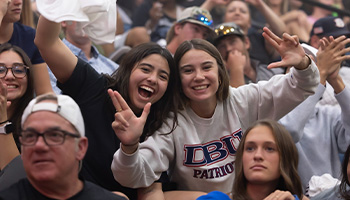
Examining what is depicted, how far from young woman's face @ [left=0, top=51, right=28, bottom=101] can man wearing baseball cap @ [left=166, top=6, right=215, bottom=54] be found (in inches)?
62.4

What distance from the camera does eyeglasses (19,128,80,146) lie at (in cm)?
240

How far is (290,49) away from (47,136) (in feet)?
5.40

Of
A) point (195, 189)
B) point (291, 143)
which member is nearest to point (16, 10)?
point (195, 189)

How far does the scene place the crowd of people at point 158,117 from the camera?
99.1 inches

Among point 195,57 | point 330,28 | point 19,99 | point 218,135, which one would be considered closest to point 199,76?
point 195,57

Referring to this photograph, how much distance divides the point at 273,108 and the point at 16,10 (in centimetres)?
173

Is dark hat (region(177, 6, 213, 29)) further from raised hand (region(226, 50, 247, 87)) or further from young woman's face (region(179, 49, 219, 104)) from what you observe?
young woman's face (region(179, 49, 219, 104))

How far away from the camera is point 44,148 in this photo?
238 centimetres

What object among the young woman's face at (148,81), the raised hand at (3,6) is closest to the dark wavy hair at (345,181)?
the young woman's face at (148,81)

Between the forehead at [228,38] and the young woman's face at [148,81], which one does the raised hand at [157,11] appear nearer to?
the forehead at [228,38]

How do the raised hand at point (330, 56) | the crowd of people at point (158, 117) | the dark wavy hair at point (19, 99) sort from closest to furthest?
the crowd of people at point (158, 117) < the dark wavy hair at point (19, 99) < the raised hand at point (330, 56)

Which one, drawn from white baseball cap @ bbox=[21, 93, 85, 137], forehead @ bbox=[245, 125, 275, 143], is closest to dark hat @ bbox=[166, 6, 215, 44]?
forehead @ bbox=[245, 125, 275, 143]

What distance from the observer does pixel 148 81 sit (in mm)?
3551

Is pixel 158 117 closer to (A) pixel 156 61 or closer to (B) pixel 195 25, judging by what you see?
(A) pixel 156 61
